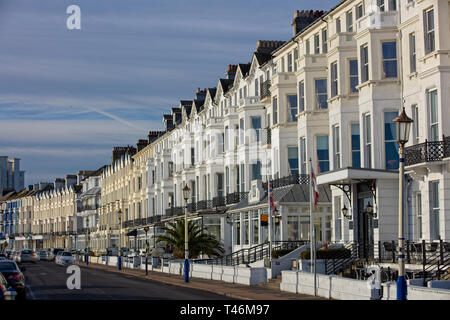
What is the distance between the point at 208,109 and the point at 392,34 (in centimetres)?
3493

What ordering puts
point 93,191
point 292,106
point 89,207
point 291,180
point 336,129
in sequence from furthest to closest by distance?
point 89,207 → point 93,191 → point 292,106 → point 291,180 → point 336,129

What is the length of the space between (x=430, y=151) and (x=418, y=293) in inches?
402

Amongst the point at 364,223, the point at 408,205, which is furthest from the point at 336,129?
the point at 408,205

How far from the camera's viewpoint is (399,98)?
34750 mm

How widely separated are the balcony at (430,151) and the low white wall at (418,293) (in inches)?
317

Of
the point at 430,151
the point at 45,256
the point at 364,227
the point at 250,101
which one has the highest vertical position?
the point at 250,101

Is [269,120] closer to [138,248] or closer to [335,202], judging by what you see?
[335,202]

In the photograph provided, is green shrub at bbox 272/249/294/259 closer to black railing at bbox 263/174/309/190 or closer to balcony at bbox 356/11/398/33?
black railing at bbox 263/174/309/190

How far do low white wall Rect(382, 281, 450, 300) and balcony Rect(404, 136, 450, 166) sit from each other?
26.4ft

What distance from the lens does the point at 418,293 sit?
21.8 m

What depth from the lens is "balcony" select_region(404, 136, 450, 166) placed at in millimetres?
30188

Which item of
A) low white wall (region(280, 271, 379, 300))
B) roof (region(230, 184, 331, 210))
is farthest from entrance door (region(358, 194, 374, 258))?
roof (region(230, 184, 331, 210))

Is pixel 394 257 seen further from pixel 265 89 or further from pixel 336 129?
pixel 265 89
